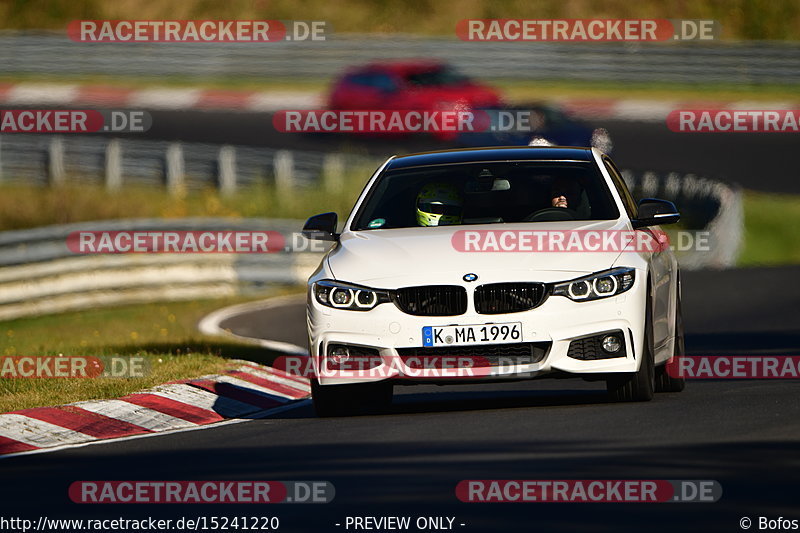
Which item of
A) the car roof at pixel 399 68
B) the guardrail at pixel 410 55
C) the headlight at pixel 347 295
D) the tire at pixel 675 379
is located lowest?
the tire at pixel 675 379

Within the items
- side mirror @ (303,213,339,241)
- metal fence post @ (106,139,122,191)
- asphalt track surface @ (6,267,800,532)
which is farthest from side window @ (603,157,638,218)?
metal fence post @ (106,139,122,191)

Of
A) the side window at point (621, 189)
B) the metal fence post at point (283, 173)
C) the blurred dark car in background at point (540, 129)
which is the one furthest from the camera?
the metal fence post at point (283, 173)

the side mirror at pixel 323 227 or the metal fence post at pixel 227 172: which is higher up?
the metal fence post at pixel 227 172

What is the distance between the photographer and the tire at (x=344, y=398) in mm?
10617

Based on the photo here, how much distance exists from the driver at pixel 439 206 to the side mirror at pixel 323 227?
0.56 metres

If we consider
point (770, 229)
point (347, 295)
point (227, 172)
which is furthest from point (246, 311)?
point (770, 229)

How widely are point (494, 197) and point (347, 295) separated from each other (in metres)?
1.37

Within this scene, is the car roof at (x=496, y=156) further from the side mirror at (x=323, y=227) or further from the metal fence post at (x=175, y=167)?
the metal fence post at (x=175, y=167)

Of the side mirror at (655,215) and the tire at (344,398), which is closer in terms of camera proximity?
the tire at (344,398)

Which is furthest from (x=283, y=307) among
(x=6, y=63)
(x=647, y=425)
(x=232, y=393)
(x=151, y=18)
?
(x=151, y=18)

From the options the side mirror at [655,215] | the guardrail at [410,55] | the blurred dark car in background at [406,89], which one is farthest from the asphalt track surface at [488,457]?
the guardrail at [410,55]

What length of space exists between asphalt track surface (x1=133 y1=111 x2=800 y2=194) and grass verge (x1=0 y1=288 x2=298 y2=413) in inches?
469

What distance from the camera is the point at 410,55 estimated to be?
4134cm

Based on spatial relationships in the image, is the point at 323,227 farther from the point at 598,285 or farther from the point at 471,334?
the point at 598,285
